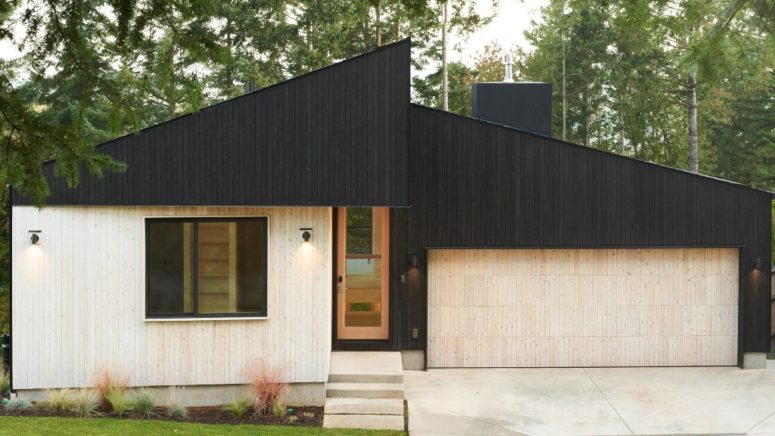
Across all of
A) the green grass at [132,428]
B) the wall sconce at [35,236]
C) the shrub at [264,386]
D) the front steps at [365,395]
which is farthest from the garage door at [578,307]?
the wall sconce at [35,236]

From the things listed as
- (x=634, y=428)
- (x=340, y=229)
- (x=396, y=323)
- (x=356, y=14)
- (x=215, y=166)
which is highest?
(x=356, y=14)

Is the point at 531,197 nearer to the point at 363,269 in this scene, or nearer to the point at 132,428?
the point at 363,269

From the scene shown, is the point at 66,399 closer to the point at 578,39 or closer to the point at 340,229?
the point at 340,229

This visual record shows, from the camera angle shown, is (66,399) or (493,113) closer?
(66,399)

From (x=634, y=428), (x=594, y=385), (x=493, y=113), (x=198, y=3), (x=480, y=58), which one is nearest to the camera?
(x=198, y=3)

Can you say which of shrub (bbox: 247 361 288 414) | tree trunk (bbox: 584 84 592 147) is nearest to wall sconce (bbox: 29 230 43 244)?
shrub (bbox: 247 361 288 414)

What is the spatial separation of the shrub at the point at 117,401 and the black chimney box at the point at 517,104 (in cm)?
782

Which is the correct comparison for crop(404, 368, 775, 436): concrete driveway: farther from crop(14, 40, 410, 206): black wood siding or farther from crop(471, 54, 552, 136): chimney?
crop(471, 54, 552, 136): chimney

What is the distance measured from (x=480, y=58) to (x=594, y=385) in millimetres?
23535

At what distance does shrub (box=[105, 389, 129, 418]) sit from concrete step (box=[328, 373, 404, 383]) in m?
2.59

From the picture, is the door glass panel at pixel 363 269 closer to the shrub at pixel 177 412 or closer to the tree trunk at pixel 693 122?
the shrub at pixel 177 412

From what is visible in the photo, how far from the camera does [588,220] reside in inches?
448

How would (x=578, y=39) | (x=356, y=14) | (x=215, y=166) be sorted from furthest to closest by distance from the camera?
(x=578, y=39) → (x=356, y=14) → (x=215, y=166)

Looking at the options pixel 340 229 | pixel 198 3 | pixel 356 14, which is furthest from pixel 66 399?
pixel 356 14
